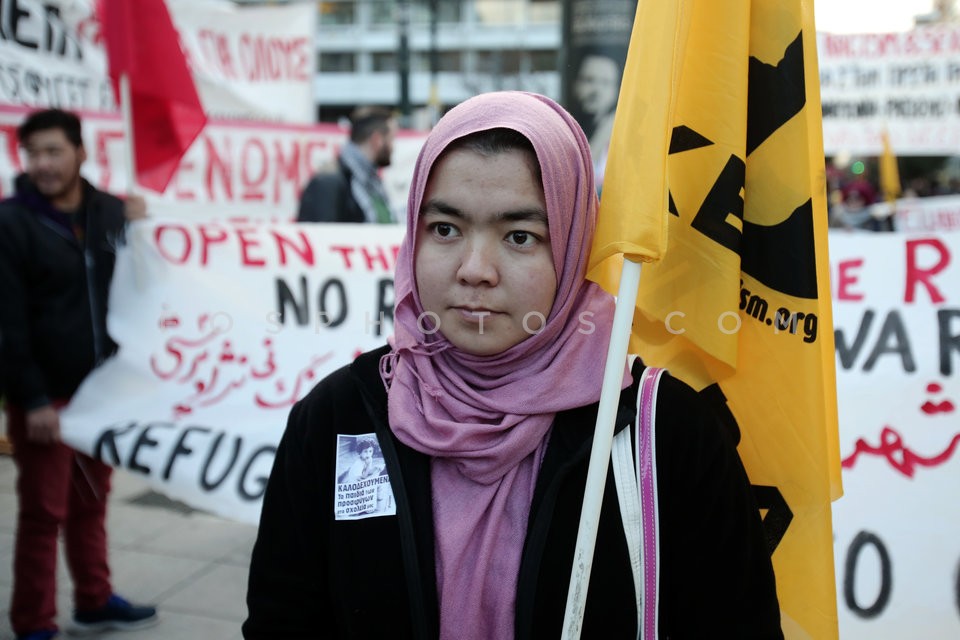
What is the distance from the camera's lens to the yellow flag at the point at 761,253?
1547 mm

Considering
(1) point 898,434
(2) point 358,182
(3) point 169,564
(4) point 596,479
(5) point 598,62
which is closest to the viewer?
(4) point 596,479

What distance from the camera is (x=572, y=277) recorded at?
4.91 feet

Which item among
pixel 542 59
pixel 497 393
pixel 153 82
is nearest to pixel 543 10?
pixel 542 59

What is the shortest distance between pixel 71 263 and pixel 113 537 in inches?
72.9

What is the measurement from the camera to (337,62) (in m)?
58.3

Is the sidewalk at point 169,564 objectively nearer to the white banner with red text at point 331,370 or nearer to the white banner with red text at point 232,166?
the white banner with red text at point 331,370

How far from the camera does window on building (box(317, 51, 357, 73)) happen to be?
5762 cm

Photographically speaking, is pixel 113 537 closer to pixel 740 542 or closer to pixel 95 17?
pixel 95 17

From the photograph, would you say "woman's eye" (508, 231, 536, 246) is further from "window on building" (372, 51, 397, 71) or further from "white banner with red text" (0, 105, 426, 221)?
"window on building" (372, 51, 397, 71)

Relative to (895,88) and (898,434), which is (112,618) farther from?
(895,88)

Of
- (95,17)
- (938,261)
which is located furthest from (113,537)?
(938,261)

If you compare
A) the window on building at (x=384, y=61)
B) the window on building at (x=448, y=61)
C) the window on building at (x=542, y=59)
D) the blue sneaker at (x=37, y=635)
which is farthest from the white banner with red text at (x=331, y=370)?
the window on building at (x=384, y=61)

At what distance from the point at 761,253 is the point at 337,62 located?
59.8 metres

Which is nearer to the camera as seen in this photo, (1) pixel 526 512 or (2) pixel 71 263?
(1) pixel 526 512
